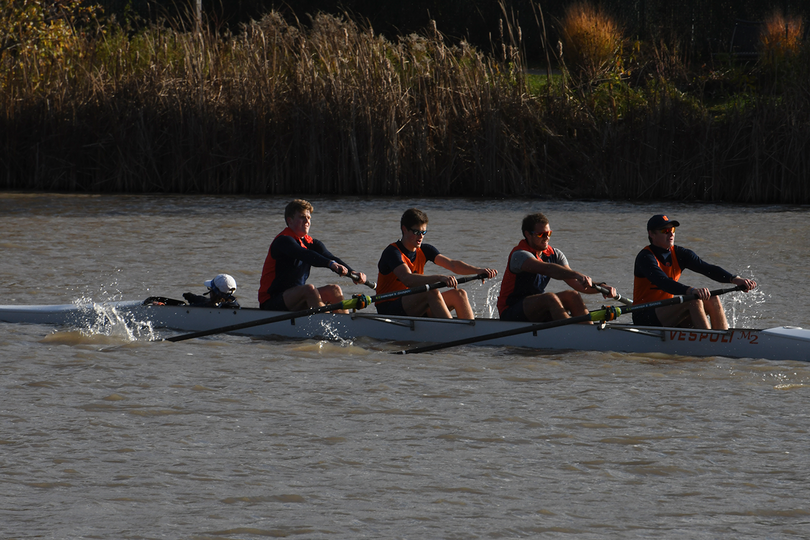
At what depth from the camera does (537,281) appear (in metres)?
8.52

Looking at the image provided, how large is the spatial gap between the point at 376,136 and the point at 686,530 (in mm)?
14771

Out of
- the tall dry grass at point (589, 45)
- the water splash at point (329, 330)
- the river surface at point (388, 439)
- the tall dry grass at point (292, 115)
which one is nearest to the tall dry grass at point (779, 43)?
the tall dry grass at point (589, 45)

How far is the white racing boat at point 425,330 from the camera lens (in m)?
7.91

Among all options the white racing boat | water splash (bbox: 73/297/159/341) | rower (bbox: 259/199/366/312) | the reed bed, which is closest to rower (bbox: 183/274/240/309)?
the white racing boat

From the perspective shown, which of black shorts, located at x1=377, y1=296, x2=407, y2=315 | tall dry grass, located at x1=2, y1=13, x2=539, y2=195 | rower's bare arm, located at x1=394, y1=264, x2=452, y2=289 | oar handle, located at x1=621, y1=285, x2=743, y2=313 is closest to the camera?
oar handle, located at x1=621, y1=285, x2=743, y2=313

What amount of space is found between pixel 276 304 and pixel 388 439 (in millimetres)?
3348

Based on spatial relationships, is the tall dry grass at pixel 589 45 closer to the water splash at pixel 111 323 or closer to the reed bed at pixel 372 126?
the reed bed at pixel 372 126

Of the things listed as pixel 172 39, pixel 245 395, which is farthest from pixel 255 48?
pixel 245 395

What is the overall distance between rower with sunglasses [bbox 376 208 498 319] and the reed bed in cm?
988

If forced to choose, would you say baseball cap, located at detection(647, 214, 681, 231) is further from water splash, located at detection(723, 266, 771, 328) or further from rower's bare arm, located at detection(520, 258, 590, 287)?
water splash, located at detection(723, 266, 771, 328)

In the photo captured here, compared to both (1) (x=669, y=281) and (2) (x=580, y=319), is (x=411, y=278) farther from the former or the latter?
(1) (x=669, y=281)

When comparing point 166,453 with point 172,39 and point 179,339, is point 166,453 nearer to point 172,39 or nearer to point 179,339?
point 179,339

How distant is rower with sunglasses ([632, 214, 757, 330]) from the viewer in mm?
8031

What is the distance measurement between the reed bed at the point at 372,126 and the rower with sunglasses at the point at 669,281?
419 inches
